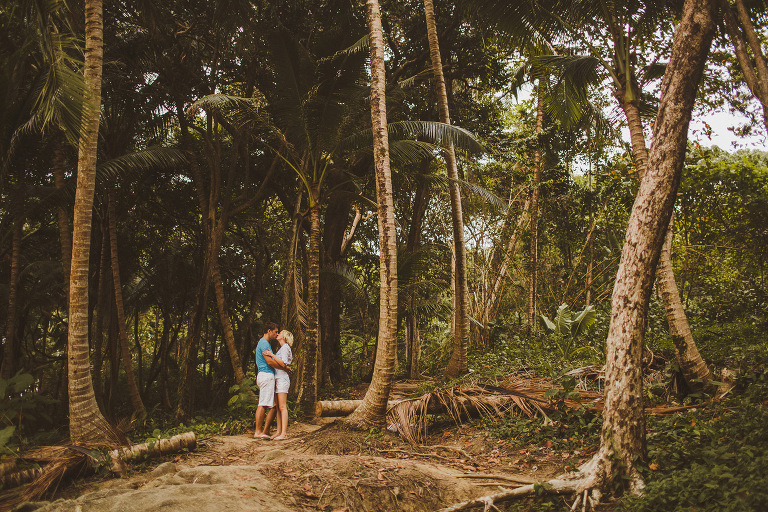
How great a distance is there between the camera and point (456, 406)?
268 inches

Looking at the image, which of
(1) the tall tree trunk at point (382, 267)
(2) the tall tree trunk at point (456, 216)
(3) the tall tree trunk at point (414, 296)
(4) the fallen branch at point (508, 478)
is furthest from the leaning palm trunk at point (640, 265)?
(3) the tall tree trunk at point (414, 296)

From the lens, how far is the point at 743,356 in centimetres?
563

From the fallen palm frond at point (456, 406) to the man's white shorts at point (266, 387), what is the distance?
6.05ft

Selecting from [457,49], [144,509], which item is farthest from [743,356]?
[457,49]

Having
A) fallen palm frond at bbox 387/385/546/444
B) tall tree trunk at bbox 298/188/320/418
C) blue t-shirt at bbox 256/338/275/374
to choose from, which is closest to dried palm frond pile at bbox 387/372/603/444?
fallen palm frond at bbox 387/385/546/444

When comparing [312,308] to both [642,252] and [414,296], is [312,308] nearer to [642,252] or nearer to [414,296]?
[414,296]

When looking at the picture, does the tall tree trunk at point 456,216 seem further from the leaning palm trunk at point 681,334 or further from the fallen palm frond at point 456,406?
the leaning palm trunk at point 681,334

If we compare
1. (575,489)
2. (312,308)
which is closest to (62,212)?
(312,308)

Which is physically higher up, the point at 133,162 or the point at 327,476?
the point at 133,162

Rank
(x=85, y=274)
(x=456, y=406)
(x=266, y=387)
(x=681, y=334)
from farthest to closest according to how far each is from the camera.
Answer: (x=266, y=387) → (x=456, y=406) → (x=85, y=274) → (x=681, y=334)

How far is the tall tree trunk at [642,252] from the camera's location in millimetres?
3926

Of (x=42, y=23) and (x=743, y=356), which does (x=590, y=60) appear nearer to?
(x=743, y=356)

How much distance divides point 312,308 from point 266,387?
1491mm

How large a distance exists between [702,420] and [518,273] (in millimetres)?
10850
